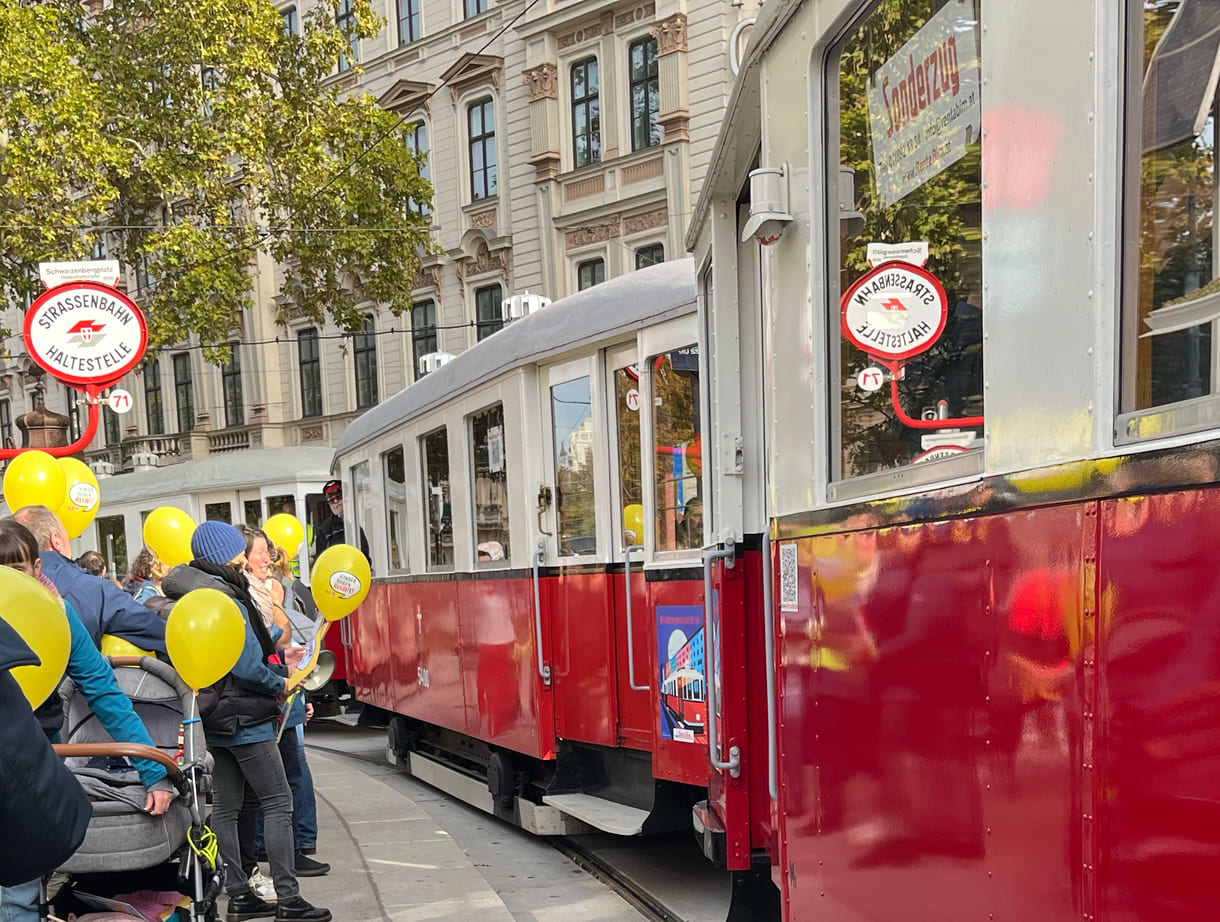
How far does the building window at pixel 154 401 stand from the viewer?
3675 centimetres

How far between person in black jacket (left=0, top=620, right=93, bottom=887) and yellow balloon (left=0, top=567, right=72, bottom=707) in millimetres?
1333

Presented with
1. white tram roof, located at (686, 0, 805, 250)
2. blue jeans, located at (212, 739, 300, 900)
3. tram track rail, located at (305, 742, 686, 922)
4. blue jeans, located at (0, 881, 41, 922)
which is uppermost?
white tram roof, located at (686, 0, 805, 250)

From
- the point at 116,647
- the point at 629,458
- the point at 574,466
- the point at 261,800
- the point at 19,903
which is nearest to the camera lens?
the point at 19,903

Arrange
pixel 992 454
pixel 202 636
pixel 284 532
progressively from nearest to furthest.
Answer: pixel 992 454, pixel 202 636, pixel 284 532

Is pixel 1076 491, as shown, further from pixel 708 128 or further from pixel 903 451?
pixel 708 128

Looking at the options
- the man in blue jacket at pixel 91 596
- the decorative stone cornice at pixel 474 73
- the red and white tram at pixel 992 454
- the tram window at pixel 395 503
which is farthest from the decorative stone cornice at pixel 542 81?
the red and white tram at pixel 992 454

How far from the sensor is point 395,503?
10570 millimetres

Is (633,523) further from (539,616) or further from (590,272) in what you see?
(590,272)

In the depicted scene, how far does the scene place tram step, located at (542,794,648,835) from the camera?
253 inches

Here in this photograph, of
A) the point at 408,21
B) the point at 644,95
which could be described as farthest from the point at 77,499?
the point at 408,21

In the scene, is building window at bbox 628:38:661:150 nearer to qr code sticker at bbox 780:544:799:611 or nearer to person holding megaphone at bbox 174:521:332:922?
person holding megaphone at bbox 174:521:332:922

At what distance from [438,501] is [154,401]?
2984 centimetres

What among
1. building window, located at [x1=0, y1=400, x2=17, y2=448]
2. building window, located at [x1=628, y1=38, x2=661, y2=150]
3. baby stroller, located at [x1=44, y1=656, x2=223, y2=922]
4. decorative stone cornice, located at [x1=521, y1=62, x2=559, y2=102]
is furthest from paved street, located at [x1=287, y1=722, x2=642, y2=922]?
building window, located at [x1=0, y1=400, x2=17, y2=448]

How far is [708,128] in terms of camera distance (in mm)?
22312
